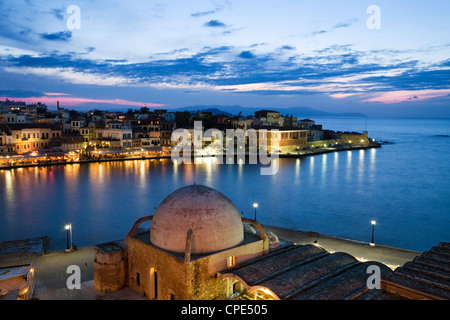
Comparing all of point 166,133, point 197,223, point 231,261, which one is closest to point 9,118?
point 166,133

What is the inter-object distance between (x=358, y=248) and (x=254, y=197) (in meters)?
15.3

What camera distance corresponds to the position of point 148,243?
10.4m

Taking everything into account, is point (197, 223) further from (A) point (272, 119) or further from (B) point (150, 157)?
(A) point (272, 119)

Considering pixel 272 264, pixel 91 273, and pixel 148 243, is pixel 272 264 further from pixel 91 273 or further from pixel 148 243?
pixel 91 273

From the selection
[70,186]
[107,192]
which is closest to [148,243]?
[107,192]

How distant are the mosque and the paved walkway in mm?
4566

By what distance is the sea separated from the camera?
21047 mm

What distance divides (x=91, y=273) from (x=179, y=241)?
5.23 metres

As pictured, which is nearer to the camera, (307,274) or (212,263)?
(307,274)

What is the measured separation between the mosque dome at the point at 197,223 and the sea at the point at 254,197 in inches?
365

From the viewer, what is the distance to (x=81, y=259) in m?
14.0

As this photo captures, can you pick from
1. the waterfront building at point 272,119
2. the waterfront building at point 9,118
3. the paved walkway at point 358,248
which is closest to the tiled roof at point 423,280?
the paved walkway at point 358,248

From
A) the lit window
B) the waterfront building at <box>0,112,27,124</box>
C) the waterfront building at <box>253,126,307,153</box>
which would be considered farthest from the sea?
the waterfront building at <box>0,112,27,124</box>

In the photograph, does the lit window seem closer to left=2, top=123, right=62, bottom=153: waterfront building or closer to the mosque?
the mosque
